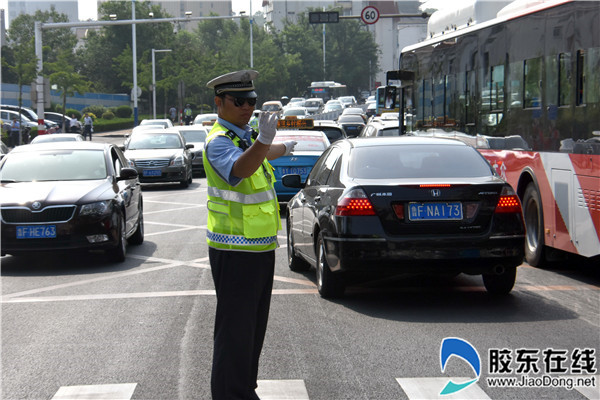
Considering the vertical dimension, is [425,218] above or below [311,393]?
above

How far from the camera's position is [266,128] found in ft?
15.0

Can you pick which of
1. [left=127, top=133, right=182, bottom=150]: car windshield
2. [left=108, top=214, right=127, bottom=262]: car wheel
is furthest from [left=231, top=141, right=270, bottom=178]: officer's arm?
[left=127, top=133, right=182, bottom=150]: car windshield

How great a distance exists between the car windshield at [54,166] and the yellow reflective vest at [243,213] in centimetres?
773

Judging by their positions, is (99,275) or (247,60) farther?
(247,60)

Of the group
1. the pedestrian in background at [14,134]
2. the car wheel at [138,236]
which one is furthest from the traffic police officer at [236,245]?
the pedestrian in background at [14,134]

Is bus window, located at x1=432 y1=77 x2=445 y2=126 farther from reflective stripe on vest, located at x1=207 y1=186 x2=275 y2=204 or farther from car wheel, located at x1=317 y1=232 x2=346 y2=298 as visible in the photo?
reflective stripe on vest, located at x1=207 y1=186 x2=275 y2=204

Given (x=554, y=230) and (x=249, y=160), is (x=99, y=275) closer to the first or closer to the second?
(x=554, y=230)

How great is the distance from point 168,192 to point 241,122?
1961 centimetres

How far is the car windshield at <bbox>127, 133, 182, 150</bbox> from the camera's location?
25594 millimetres

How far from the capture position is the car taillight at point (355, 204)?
8.24 m

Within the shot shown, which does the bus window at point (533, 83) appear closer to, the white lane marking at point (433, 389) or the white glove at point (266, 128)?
the white lane marking at point (433, 389)

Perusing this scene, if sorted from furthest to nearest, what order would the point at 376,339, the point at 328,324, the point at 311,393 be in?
1. the point at 328,324
2. the point at 376,339
3. the point at 311,393

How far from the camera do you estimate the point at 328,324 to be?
25.4ft

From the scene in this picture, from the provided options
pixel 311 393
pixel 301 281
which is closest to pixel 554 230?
pixel 301 281
